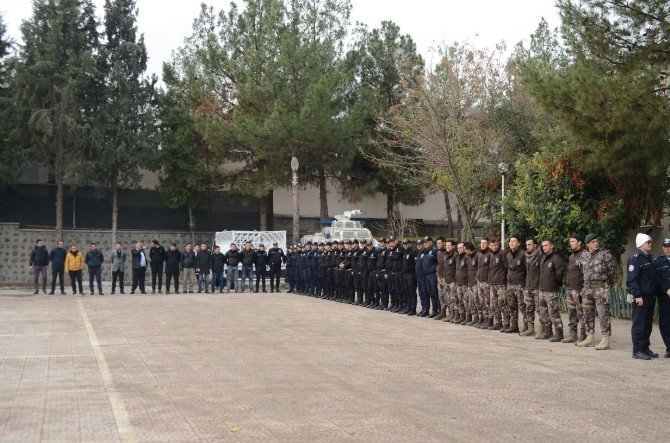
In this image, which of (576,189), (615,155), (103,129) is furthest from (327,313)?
(103,129)

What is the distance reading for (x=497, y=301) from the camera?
1686 cm

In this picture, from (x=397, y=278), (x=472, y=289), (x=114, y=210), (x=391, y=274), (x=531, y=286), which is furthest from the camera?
(x=114, y=210)

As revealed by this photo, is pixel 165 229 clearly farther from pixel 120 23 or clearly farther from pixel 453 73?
pixel 453 73

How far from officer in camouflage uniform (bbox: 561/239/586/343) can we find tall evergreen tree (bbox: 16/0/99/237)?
29419 millimetres

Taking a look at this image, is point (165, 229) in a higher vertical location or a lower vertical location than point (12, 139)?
lower

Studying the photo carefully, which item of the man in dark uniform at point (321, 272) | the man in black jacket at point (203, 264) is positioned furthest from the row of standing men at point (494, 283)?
the man in black jacket at point (203, 264)

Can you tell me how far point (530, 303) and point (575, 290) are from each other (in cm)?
140

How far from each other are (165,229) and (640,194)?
3050 centimetres

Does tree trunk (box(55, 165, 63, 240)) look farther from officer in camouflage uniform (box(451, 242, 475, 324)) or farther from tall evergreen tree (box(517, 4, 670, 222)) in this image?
tall evergreen tree (box(517, 4, 670, 222))

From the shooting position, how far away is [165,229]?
4506 centimetres

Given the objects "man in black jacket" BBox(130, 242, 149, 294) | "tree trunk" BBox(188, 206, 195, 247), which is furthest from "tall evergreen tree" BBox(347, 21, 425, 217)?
"man in black jacket" BBox(130, 242, 149, 294)

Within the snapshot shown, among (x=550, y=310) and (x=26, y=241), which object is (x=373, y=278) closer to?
(x=550, y=310)

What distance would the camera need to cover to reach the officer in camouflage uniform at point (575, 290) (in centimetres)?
1433

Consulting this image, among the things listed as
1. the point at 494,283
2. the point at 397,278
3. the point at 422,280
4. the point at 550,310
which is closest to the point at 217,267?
the point at 397,278
